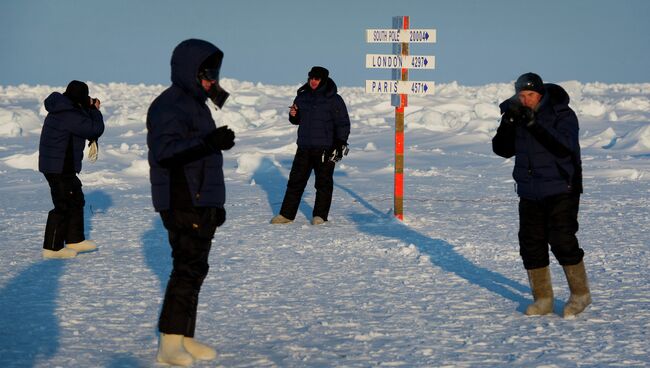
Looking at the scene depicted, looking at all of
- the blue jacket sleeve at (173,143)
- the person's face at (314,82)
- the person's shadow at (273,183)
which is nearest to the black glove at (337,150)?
the person's face at (314,82)

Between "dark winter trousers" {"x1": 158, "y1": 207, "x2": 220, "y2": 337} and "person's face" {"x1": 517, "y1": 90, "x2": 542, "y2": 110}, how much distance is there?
2.13m

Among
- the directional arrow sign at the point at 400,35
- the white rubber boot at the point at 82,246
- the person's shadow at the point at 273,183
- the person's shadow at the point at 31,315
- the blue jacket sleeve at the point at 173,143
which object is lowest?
the person's shadow at the point at 31,315

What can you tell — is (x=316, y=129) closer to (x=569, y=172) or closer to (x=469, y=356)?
(x=569, y=172)

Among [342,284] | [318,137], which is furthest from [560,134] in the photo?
[318,137]

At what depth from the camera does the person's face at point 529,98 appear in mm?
5492

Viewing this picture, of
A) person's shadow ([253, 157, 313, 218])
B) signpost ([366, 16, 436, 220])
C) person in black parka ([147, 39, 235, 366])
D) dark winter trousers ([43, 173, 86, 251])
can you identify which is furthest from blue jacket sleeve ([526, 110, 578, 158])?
person's shadow ([253, 157, 313, 218])

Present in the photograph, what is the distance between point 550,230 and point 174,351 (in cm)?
250

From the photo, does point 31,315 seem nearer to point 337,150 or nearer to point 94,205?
point 337,150

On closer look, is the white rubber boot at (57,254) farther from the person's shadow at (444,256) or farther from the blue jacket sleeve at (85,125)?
the person's shadow at (444,256)

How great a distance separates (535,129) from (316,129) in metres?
4.83

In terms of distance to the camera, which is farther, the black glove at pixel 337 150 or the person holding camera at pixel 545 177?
the black glove at pixel 337 150

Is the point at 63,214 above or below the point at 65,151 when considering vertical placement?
below

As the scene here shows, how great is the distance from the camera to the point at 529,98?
5.51 meters

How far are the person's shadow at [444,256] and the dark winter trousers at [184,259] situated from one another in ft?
→ 7.94
